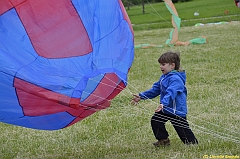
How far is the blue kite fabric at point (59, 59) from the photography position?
3.57 m

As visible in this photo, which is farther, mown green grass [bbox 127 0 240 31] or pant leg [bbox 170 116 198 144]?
mown green grass [bbox 127 0 240 31]

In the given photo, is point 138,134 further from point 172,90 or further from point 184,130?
point 172,90

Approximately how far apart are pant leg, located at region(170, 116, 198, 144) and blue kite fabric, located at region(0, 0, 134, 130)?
23.0 inches

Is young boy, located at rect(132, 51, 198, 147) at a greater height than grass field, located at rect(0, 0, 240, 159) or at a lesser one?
greater

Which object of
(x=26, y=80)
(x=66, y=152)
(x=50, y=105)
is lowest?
(x=66, y=152)

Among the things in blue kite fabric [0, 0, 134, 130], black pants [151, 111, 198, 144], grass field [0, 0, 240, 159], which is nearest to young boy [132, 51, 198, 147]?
black pants [151, 111, 198, 144]

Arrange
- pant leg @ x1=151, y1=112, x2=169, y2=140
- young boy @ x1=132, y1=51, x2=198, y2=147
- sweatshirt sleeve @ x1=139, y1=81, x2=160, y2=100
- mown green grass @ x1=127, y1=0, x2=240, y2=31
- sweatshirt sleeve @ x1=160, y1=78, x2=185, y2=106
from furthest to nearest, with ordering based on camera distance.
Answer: mown green grass @ x1=127, y1=0, x2=240, y2=31 → sweatshirt sleeve @ x1=139, y1=81, x2=160, y2=100 → pant leg @ x1=151, y1=112, x2=169, y2=140 → young boy @ x1=132, y1=51, x2=198, y2=147 → sweatshirt sleeve @ x1=160, y1=78, x2=185, y2=106

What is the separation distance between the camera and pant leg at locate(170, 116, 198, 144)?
13.5ft

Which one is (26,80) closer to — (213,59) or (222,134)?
(222,134)

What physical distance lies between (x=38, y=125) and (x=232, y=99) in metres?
Answer: 2.83

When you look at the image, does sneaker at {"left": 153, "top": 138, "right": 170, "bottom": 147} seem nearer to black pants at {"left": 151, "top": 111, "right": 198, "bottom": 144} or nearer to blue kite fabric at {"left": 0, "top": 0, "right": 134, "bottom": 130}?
black pants at {"left": 151, "top": 111, "right": 198, "bottom": 144}

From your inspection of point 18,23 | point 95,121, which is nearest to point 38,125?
point 18,23

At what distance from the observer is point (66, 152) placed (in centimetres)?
441

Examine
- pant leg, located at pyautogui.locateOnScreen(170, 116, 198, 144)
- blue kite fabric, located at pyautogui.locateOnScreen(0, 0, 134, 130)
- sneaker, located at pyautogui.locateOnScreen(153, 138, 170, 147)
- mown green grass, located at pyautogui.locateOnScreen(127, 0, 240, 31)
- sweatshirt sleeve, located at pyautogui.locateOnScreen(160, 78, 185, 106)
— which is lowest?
mown green grass, located at pyautogui.locateOnScreen(127, 0, 240, 31)
